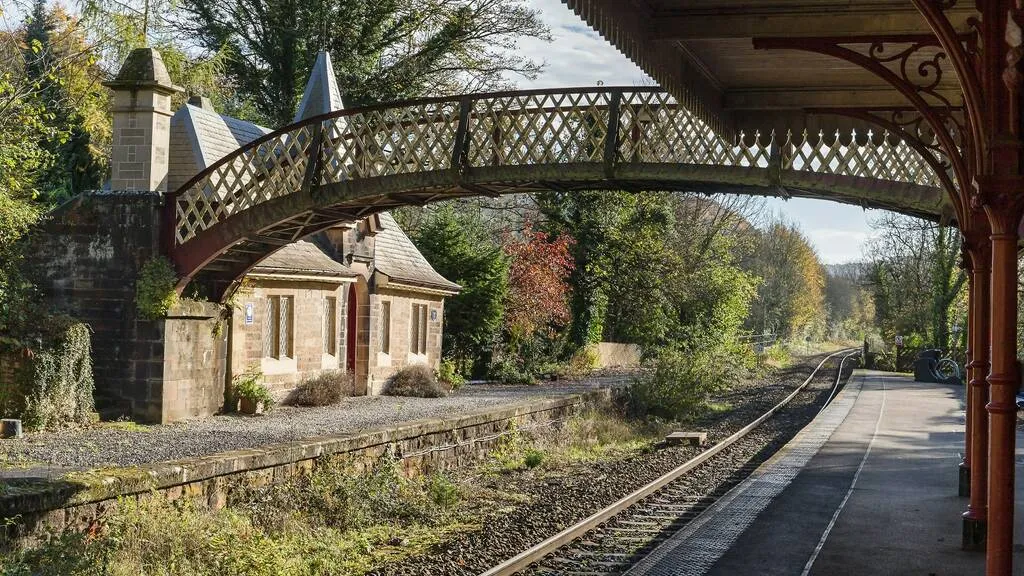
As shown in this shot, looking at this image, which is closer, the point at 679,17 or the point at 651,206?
the point at 679,17

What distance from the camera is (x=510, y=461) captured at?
723 inches

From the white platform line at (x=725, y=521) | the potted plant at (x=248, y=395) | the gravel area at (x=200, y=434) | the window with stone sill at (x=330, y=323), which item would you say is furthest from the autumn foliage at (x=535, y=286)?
the potted plant at (x=248, y=395)

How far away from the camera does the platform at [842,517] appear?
9117mm

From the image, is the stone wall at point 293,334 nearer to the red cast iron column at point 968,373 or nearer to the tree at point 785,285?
the red cast iron column at point 968,373

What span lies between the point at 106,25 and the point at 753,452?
43.3ft

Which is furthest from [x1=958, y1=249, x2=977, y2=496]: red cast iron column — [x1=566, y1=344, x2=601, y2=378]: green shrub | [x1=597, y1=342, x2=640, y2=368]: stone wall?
[x1=597, y1=342, x2=640, y2=368]: stone wall

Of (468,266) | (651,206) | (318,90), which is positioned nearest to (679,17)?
(318,90)

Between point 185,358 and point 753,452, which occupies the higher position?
point 185,358

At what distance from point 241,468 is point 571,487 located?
5.20 meters

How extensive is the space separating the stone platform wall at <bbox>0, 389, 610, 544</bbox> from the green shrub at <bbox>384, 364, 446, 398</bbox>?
4.26 m

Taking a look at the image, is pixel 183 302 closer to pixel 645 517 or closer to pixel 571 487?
pixel 571 487

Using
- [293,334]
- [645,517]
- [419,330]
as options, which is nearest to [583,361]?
[419,330]

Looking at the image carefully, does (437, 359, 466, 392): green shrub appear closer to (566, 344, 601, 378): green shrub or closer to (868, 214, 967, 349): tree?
(566, 344, 601, 378): green shrub

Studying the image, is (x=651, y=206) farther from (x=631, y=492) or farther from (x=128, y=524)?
(x=128, y=524)
